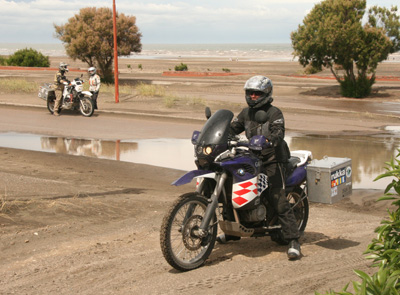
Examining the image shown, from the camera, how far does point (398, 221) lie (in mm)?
3572

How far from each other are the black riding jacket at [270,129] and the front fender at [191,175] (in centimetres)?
76

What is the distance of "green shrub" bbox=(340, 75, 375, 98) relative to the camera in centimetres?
3209

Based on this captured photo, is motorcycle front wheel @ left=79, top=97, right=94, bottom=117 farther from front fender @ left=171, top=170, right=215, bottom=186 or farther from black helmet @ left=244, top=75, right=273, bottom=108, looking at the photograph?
front fender @ left=171, top=170, right=215, bottom=186

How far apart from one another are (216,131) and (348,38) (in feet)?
85.9

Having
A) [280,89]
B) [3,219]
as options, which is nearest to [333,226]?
[3,219]

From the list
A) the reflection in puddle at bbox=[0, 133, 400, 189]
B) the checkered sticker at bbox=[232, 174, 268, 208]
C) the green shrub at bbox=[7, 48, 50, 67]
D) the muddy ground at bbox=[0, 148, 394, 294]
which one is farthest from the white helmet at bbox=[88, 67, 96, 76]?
the green shrub at bbox=[7, 48, 50, 67]

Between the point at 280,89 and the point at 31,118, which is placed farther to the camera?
the point at 280,89

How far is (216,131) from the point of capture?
5977mm

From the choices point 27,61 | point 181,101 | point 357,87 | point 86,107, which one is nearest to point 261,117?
point 86,107

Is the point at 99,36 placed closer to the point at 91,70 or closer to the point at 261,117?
the point at 91,70

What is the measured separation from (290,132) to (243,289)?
13453mm

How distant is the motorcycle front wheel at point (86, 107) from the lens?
2148cm

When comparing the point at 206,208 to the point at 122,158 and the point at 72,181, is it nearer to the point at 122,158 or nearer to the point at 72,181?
the point at 72,181

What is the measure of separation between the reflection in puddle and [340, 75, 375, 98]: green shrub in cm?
1551
